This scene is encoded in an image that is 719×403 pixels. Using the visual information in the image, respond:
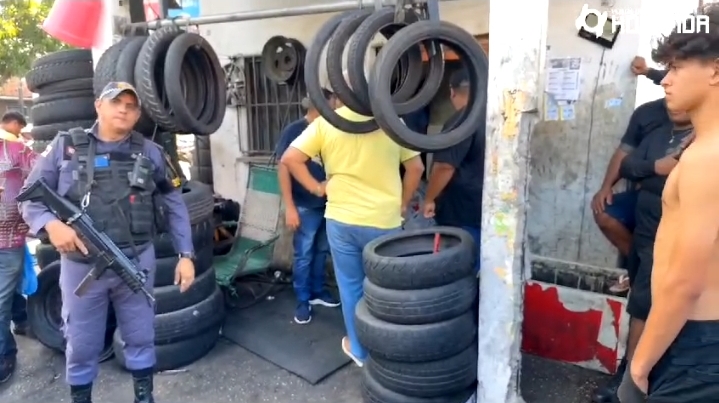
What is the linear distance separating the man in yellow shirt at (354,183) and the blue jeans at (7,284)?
186cm

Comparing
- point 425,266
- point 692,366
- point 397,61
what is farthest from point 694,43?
point 425,266

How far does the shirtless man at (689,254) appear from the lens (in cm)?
162

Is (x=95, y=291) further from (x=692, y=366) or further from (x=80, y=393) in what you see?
(x=692, y=366)

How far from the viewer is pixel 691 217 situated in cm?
163

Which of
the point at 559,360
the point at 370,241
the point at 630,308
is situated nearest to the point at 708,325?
the point at 630,308

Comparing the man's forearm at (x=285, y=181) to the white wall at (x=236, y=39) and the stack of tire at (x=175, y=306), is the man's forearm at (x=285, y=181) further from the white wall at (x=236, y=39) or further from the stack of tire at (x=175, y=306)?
the white wall at (x=236, y=39)

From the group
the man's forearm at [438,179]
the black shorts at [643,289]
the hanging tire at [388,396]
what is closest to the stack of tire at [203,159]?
the man's forearm at [438,179]

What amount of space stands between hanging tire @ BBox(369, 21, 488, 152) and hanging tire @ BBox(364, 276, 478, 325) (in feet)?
2.34

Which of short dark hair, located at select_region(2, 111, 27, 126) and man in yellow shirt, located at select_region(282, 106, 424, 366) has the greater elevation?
short dark hair, located at select_region(2, 111, 27, 126)

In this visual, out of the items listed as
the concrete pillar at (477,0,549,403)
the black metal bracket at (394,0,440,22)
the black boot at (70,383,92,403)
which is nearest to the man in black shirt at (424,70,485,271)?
the black metal bracket at (394,0,440,22)

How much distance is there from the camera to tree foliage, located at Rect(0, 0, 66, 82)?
12156 mm

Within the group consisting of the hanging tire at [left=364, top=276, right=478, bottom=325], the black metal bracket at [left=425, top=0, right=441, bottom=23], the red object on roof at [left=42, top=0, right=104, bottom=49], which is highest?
the red object on roof at [left=42, top=0, right=104, bottom=49]

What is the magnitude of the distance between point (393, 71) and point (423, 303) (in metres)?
1.19

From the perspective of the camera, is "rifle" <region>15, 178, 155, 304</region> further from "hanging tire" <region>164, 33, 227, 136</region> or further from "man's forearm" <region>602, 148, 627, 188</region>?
"man's forearm" <region>602, 148, 627, 188</region>
